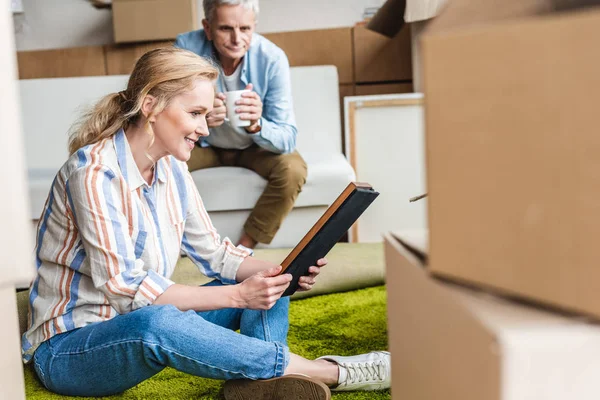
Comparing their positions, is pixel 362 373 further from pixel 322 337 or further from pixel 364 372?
pixel 322 337

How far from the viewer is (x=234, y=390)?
1.23 m

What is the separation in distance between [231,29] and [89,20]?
1.36 m

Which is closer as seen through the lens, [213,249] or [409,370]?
[409,370]

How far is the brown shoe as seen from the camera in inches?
47.6

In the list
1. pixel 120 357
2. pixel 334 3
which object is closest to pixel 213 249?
pixel 120 357

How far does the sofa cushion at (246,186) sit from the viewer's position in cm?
237

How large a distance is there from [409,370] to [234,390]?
56 centimetres

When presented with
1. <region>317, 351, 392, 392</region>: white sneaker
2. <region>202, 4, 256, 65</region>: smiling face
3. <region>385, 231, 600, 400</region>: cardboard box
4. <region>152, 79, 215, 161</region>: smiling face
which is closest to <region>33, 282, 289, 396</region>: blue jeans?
<region>317, 351, 392, 392</region>: white sneaker

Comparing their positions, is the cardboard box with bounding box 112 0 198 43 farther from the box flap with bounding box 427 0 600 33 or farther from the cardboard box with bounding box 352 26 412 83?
the box flap with bounding box 427 0 600 33

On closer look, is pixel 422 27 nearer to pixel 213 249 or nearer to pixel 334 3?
pixel 334 3

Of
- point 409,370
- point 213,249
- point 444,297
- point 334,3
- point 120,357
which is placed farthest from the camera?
point 334,3

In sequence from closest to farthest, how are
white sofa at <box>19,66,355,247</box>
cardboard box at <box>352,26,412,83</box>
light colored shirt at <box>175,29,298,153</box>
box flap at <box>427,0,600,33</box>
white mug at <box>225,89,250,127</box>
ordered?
box flap at <box>427,0,600,33</box> < white mug at <box>225,89,250,127</box> < light colored shirt at <box>175,29,298,153</box> < white sofa at <box>19,66,355,247</box> < cardboard box at <box>352,26,412,83</box>

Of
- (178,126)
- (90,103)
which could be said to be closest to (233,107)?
(178,126)

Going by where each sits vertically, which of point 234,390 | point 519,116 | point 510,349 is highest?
point 519,116
